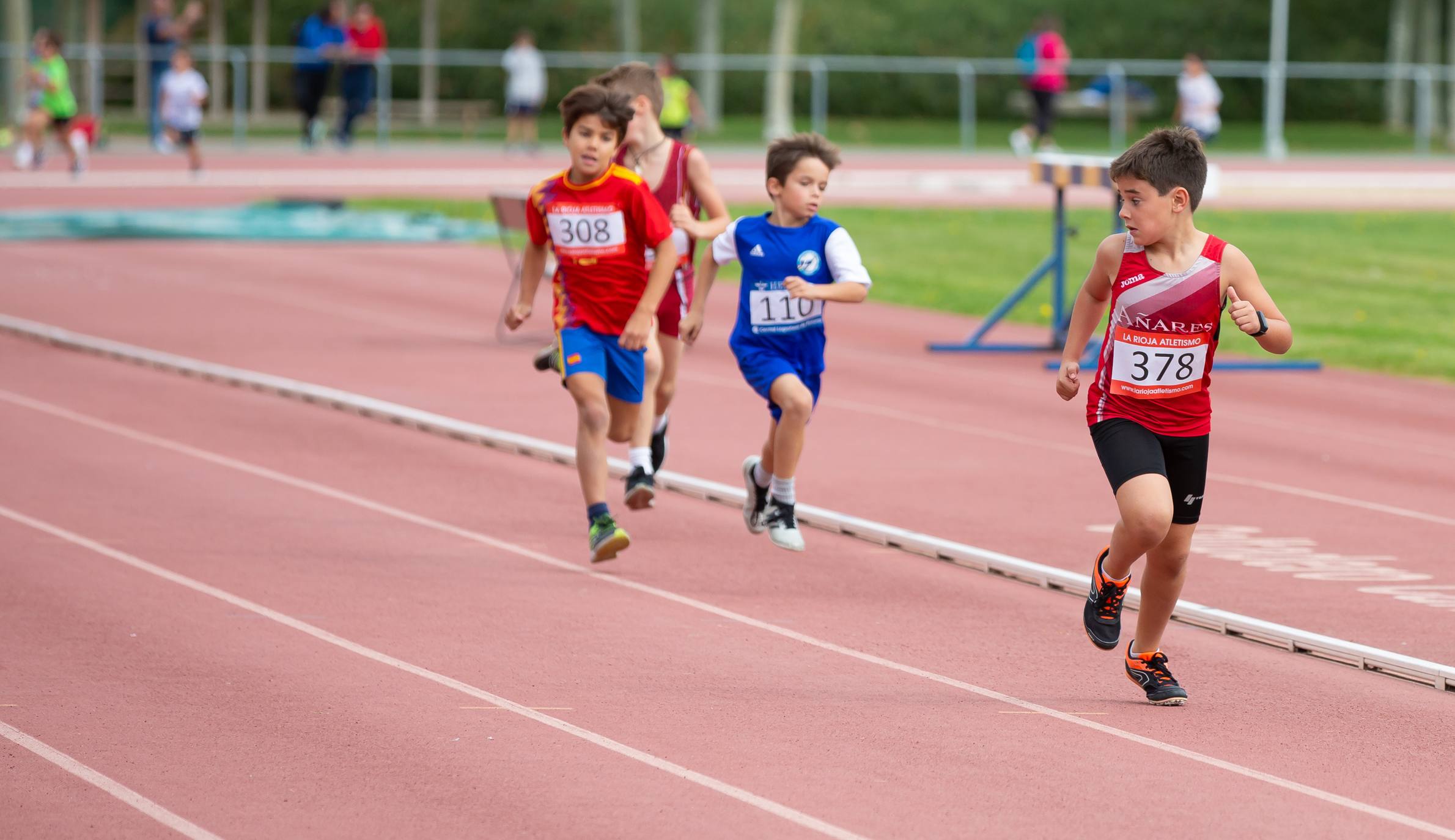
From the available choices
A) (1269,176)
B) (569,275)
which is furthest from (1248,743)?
(1269,176)

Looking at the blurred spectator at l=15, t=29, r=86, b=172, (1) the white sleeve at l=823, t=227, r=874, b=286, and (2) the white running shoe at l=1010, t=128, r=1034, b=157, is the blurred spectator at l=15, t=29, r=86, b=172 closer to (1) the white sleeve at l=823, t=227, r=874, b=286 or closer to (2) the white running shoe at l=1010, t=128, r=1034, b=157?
(2) the white running shoe at l=1010, t=128, r=1034, b=157

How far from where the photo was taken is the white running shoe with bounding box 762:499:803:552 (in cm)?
778

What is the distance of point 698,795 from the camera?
5.00 m

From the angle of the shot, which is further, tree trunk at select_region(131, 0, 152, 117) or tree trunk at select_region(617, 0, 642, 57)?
tree trunk at select_region(617, 0, 642, 57)

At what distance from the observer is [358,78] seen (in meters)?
32.8

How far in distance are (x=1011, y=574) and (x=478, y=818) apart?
324 cm

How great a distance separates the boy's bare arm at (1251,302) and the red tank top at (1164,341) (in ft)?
0.10

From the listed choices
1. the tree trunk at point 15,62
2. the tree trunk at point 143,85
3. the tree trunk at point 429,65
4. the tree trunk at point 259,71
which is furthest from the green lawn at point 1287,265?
the tree trunk at point 259,71

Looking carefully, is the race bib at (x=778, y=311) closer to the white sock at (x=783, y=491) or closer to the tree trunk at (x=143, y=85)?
the white sock at (x=783, y=491)

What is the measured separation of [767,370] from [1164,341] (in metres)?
2.36

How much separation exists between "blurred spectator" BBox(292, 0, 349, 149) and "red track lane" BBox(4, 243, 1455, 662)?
46.7 ft

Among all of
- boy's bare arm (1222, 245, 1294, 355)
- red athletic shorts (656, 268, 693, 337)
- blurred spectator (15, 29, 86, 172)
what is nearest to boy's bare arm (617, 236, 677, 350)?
red athletic shorts (656, 268, 693, 337)

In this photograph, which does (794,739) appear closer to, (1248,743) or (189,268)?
(1248,743)

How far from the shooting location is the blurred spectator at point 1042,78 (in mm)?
32562
